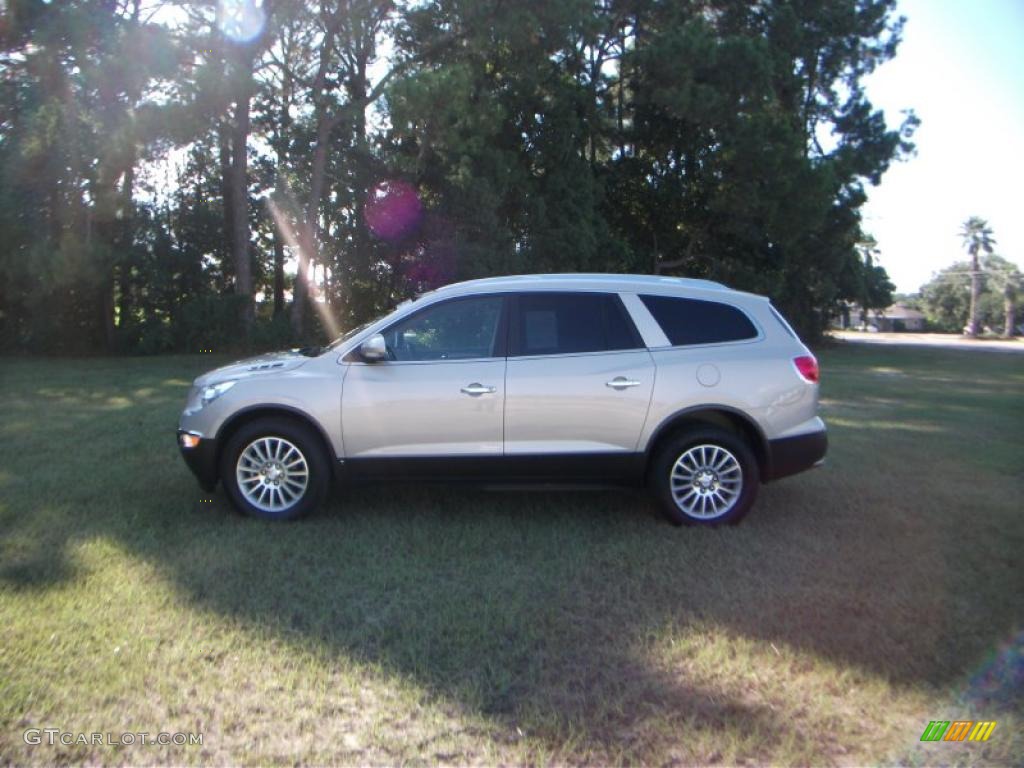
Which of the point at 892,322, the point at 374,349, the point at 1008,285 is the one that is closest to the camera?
the point at 374,349

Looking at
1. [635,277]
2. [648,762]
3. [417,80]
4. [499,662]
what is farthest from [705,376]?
[417,80]

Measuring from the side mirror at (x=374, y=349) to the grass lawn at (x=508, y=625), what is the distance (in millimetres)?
1223

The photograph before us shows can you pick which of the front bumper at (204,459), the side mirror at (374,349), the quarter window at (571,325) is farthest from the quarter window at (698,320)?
the front bumper at (204,459)

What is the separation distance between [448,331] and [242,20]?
58.5 feet

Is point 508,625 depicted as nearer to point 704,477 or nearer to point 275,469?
point 704,477

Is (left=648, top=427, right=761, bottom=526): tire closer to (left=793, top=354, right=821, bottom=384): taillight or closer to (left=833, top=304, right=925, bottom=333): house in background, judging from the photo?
(left=793, top=354, right=821, bottom=384): taillight

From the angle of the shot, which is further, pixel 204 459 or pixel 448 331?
pixel 448 331

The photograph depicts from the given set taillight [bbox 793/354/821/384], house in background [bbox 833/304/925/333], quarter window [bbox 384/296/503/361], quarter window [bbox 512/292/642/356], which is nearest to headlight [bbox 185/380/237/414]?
quarter window [bbox 384/296/503/361]

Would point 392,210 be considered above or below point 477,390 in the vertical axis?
above

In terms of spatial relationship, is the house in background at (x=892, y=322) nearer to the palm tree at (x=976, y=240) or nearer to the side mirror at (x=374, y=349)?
the palm tree at (x=976, y=240)

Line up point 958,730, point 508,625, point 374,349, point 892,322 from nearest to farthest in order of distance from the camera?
1. point 958,730
2. point 508,625
3. point 374,349
4. point 892,322

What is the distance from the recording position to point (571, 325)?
20.1 ft

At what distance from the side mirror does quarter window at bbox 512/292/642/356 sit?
3.14 ft

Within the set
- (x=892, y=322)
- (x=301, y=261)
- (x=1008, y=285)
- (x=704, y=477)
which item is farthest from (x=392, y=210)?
(x=892, y=322)
